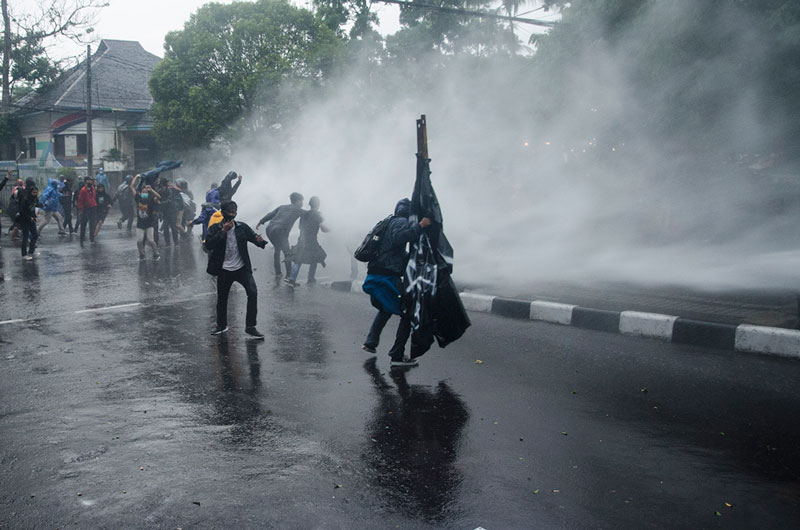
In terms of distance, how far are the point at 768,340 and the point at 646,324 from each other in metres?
1.14

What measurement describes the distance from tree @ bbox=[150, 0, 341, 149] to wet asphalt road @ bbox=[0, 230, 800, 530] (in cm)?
2142

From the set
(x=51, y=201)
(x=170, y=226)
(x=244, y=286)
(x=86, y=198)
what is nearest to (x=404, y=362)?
(x=244, y=286)

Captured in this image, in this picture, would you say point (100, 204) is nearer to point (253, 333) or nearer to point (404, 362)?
point (253, 333)

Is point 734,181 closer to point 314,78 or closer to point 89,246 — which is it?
point 89,246

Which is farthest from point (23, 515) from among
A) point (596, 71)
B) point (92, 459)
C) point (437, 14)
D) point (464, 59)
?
point (437, 14)

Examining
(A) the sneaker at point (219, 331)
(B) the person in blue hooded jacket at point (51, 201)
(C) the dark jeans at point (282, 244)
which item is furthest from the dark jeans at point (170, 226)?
(A) the sneaker at point (219, 331)

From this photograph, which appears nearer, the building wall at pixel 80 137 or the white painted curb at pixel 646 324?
the white painted curb at pixel 646 324

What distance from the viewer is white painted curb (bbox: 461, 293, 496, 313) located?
28.2 ft

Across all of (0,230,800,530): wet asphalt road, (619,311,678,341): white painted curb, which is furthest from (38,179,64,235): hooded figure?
(619,311,678,341): white painted curb

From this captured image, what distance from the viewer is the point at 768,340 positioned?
6.28 meters

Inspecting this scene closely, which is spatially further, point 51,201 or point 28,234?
point 51,201

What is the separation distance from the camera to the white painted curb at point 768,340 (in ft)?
20.0

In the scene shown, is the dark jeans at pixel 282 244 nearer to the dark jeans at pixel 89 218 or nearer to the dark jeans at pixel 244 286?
the dark jeans at pixel 244 286

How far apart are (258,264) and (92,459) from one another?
9213mm
